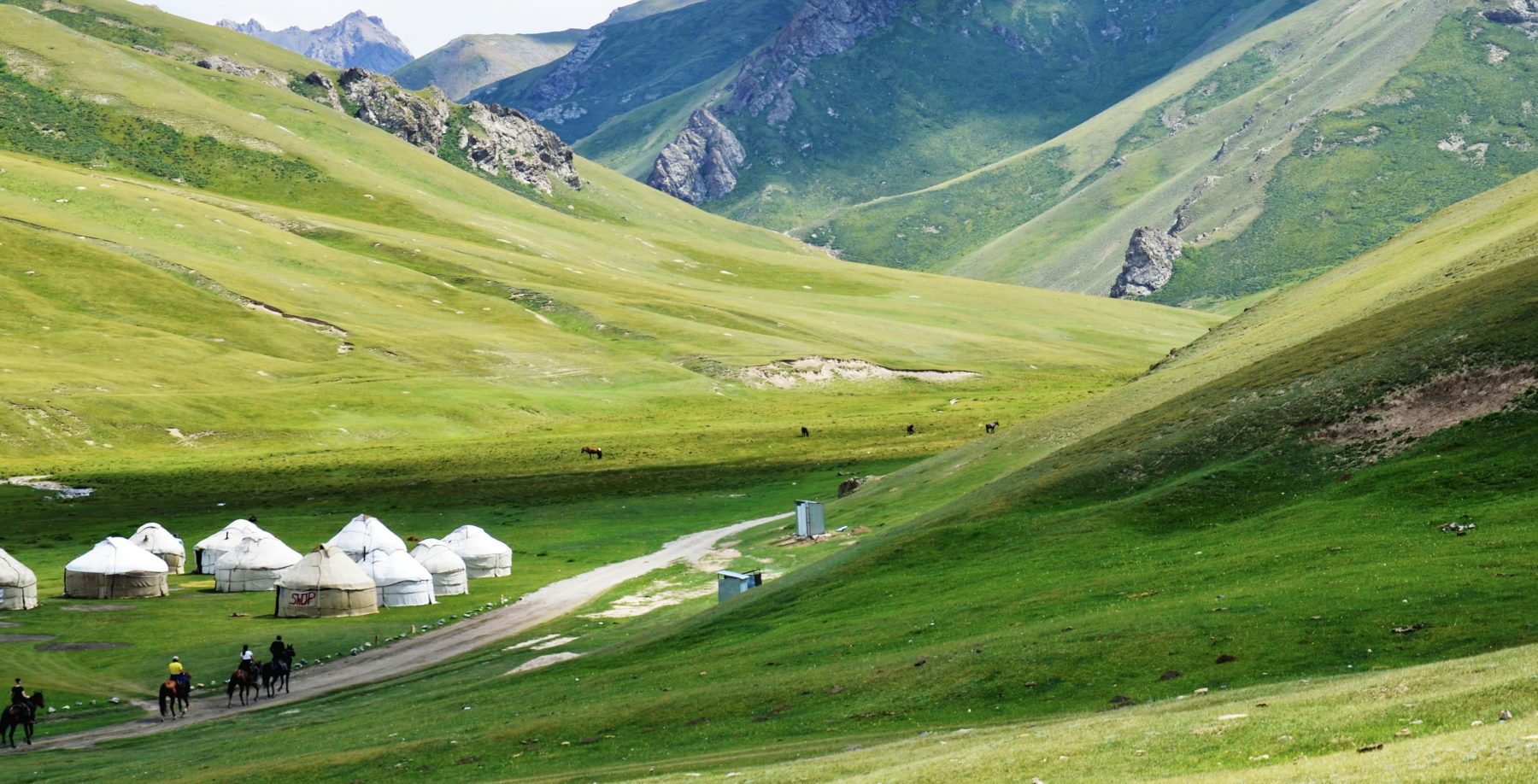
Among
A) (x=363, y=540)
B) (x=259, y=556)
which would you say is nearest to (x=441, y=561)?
(x=363, y=540)

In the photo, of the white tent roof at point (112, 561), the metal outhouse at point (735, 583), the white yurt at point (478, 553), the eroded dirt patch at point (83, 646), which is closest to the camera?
the metal outhouse at point (735, 583)

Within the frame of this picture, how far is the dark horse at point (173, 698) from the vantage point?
2251 inches

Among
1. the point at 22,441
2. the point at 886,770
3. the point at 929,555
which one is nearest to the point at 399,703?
the point at 929,555

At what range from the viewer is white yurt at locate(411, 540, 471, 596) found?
8631 centimetres

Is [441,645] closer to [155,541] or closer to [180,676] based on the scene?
[180,676]

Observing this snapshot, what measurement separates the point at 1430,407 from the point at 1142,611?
18.9 metres

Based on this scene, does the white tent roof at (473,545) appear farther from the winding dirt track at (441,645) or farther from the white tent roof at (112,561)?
the white tent roof at (112,561)

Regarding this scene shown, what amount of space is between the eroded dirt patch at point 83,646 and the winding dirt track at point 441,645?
11693mm

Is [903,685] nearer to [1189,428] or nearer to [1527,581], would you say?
[1527,581]

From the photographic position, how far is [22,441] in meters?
138

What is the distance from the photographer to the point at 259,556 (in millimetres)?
87625

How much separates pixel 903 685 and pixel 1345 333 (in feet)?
132

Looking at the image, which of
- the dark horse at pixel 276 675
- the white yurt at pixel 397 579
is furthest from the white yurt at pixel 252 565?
the dark horse at pixel 276 675

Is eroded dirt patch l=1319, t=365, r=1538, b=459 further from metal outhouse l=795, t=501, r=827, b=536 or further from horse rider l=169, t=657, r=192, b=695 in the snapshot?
horse rider l=169, t=657, r=192, b=695
